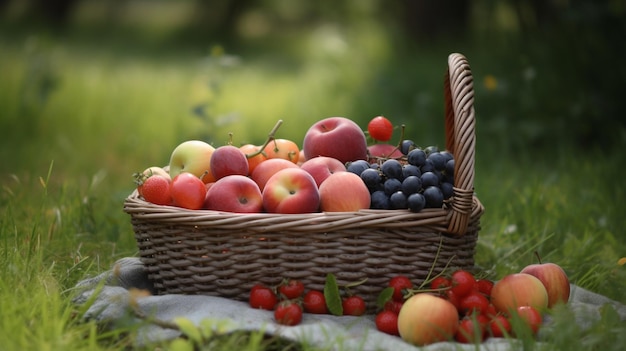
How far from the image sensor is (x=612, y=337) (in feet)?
6.68

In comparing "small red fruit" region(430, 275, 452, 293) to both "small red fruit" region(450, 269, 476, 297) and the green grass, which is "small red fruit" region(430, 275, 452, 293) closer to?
"small red fruit" region(450, 269, 476, 297)

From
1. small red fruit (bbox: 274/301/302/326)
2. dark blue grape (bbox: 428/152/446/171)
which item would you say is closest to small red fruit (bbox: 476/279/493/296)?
dark blue grape (bbox: 428/152/446/171)

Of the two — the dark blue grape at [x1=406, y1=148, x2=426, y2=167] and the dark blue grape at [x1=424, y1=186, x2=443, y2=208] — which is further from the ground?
the dark blue grape at [x1=406, y1=148, x2=426, y2=167]

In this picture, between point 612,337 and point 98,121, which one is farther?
point 98,121

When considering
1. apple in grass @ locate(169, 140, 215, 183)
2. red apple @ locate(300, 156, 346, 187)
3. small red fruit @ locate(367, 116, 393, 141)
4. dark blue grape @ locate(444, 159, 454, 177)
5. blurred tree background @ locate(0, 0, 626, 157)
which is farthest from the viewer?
blurred tree background @ locate(0, 0, 626, 157)

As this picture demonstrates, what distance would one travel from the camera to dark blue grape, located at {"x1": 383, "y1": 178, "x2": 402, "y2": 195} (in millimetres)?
2398

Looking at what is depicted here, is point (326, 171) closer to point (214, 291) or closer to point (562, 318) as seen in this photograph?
point (214, 291)

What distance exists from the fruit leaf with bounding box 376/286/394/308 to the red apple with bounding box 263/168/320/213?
13.7 inches

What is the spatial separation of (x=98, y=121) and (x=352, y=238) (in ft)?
13.9

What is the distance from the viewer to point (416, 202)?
7.49 ft

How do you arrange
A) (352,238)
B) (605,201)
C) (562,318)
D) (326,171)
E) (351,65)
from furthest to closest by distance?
(351,65), (605,201), (326,171), (352,238), (562,318)

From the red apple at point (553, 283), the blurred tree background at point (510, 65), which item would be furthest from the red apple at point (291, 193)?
the blurred tree background at point (510, 65)

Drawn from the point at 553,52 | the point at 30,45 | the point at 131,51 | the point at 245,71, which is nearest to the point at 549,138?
the point at 553,52

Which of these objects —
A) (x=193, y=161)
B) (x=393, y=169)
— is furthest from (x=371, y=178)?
(x=193, y=161)
